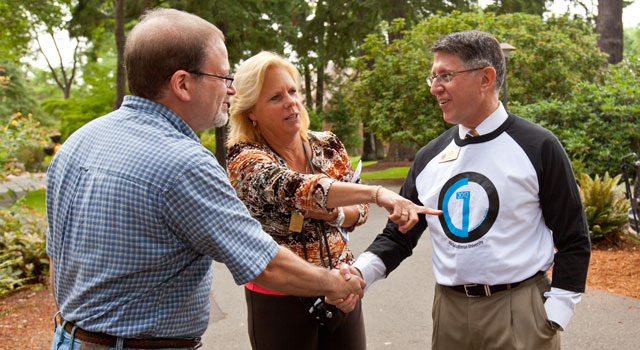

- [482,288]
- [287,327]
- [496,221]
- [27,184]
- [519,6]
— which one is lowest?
[27,184]

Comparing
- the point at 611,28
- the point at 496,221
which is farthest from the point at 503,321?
the point at 611,28

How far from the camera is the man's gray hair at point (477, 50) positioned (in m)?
2.63

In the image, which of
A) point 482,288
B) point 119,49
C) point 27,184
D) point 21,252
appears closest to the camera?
point 482,288

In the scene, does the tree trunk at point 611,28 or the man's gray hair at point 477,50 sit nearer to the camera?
the man's gray hair at point 477,50

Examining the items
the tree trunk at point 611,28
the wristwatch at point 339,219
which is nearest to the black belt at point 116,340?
the wristwatch at point 339,219

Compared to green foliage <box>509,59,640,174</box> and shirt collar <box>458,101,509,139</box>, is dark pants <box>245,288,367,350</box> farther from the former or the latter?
green foliage <box>509,59,640,174</box>

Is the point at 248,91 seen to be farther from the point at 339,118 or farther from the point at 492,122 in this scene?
the point at 339,118

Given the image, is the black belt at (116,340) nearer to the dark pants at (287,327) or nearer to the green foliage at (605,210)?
the dark pants at (287,327)

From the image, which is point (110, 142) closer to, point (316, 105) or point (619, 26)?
point (619, 26)

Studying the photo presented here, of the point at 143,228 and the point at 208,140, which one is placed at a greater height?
the point at 143,228

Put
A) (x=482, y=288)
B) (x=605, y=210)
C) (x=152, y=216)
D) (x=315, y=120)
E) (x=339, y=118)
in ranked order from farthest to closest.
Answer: (x=339, y=118) → (x=315, y=120) → (x=605, y=210) → (x=482, y=288) → (x=152, y=216)

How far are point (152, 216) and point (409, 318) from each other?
4.41m

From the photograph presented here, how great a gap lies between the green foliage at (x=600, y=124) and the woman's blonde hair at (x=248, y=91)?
9.35 meters

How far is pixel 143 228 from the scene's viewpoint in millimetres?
1703
